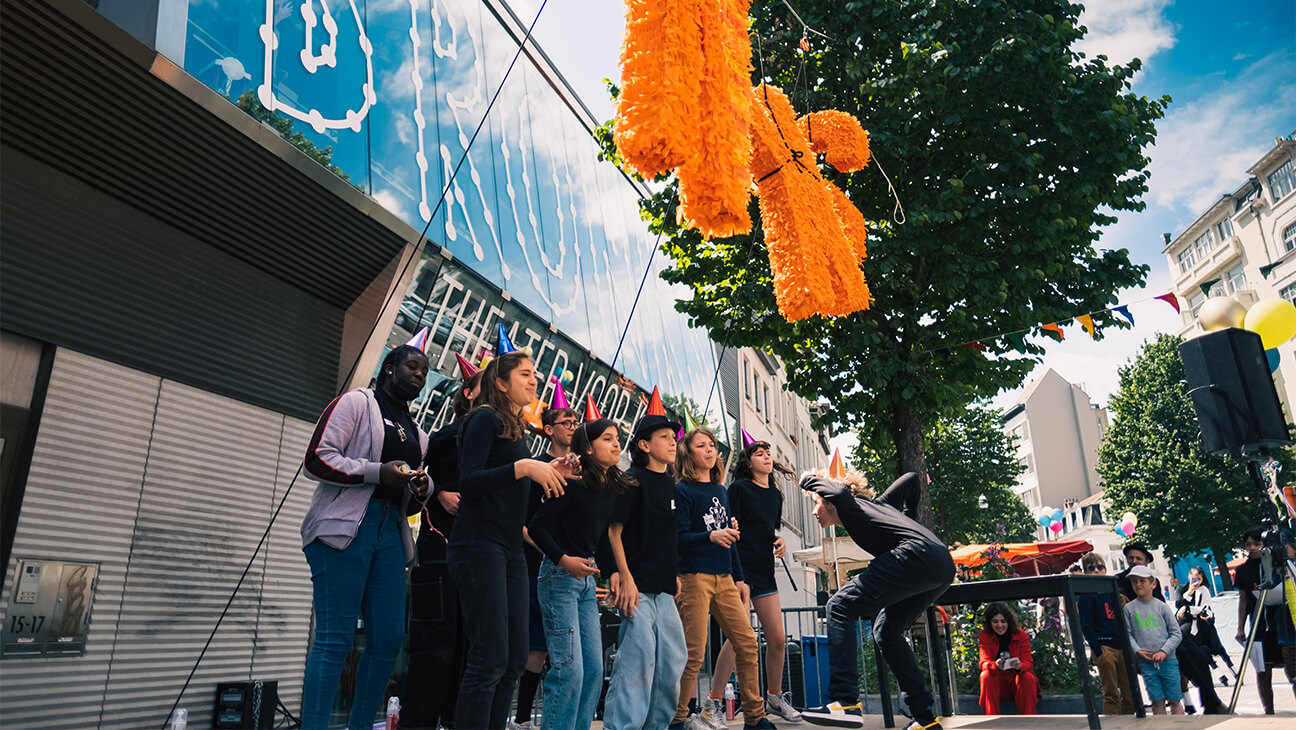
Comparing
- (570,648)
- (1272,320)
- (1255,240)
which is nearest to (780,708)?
(570,648)

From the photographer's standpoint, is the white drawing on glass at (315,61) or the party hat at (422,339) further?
the party hat at (422,339)

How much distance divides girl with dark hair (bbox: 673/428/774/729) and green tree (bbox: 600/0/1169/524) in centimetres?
421

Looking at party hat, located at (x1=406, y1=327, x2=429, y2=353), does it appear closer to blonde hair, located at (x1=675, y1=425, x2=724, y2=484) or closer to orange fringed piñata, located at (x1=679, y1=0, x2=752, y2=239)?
blonde hair, located at (x1=675, y1=425, x2=724, y2=484)

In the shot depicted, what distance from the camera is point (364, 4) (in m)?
8.14

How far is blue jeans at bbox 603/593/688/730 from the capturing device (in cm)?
358

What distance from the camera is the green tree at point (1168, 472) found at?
86.4 feet

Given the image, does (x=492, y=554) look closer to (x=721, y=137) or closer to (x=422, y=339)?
(x=721, y=137)

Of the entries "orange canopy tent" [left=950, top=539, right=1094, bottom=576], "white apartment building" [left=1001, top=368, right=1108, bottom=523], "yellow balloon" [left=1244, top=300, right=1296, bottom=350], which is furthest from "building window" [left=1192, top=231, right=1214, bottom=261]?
"yellow balloon" [left=1244, top=300, right=1296, bottom=350]

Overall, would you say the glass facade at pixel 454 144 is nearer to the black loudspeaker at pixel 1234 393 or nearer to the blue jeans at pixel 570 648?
the blue jeans at pixel 570 648

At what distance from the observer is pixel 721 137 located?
339 cm

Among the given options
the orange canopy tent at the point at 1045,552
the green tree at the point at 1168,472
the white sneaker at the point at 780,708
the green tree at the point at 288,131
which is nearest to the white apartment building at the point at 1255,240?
the green tree at the point at 1168,472

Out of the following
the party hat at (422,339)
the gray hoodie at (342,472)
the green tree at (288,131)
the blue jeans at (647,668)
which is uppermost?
the green tree at (288,131)

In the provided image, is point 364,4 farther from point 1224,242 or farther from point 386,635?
point 1224,242

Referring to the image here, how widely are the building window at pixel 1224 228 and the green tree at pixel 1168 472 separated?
52.4 feet
